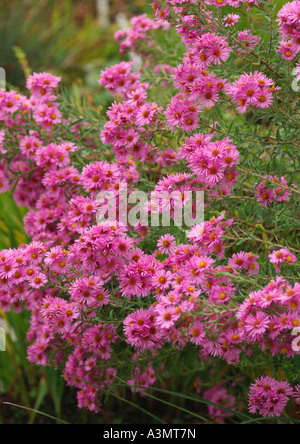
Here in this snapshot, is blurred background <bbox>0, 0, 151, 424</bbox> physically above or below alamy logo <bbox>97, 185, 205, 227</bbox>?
above

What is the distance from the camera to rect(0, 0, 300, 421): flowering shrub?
1118mm

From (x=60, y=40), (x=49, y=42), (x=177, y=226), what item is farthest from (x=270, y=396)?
(x=60, y=40)

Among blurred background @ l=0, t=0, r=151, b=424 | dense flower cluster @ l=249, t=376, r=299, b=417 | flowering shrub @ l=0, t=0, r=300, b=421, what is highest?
blurred background @ l=0, t=0, r=151, b=424

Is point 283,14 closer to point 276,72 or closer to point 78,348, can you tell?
point 276,72

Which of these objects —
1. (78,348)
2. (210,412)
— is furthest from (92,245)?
(210,412)

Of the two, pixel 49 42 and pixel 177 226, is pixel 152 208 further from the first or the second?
pixel 49 42

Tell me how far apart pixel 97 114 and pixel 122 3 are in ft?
20.3

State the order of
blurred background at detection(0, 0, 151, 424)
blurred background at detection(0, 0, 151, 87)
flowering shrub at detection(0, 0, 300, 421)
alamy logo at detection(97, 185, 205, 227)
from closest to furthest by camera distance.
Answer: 1. flowering shrub at detection(0, 0, 300, 421)
2. alamy logo at detection(97, 185, 205, 227)
3. blurred background at detection(0, 0, 151, 424)
4. blurred background at detection(0, 0, 151, 87)

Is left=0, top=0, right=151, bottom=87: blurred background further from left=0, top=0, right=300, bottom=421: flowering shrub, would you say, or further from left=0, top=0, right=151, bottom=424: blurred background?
left=0, top=0, right=300, bottom=421: flowering shrub

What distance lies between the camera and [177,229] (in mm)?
1380

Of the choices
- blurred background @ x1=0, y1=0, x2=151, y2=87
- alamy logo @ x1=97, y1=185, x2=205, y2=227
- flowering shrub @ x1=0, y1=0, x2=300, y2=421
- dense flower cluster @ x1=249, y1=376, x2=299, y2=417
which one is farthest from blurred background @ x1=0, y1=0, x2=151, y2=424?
dense flower cluster @ x1=249, y1=376, x2=299, y2=417

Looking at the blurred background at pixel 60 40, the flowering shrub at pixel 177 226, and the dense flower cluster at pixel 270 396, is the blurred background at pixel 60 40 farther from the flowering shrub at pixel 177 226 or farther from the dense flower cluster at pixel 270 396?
the dense flower cluster at pixel 270 396

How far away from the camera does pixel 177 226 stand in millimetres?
1382

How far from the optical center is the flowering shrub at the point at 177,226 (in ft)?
3.67
